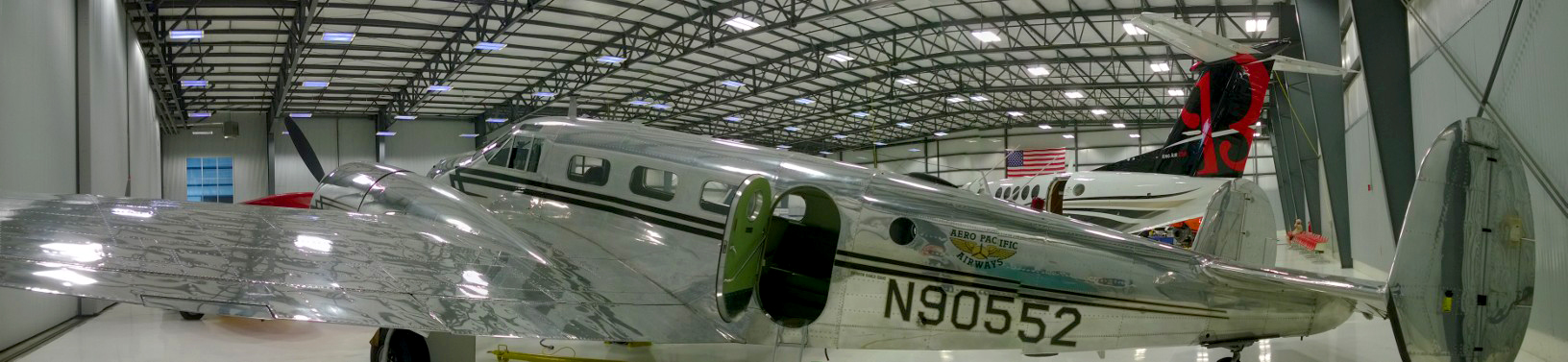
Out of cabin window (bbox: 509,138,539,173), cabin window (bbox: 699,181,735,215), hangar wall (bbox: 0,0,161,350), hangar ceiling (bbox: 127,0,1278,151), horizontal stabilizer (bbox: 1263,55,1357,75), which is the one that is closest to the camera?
cabin window (bbox: 699,181,735,215)

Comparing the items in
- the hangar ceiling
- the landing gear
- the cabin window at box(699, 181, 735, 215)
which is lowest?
A: the landing gear

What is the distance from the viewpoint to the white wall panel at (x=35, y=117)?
8.17 metres

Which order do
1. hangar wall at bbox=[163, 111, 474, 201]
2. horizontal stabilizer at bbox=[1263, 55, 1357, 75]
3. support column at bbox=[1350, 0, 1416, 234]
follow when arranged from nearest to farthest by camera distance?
support column at bbox=[1350, 0, 1416, 234] < horizontal stabilizer at bbox=[1263, 55, 1357, 75] < hangar wall at bbox=[163, 111, 474, 201]

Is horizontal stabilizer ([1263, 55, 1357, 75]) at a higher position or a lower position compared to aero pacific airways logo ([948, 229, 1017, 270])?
higher

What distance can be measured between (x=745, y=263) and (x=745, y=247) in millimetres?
152

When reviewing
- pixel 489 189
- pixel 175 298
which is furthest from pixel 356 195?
pixel 175 298

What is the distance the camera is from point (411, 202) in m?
6.84

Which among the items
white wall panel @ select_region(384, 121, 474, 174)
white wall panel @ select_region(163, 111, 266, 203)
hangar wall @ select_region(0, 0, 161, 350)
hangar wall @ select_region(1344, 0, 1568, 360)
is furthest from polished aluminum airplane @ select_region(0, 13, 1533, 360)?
white wall panel @ select_region(163, 111, 266, 203)

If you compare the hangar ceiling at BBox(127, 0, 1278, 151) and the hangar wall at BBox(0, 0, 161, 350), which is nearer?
the hangar wall at BBox(0, 0, 161, 350)

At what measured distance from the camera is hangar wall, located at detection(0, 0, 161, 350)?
830 cm

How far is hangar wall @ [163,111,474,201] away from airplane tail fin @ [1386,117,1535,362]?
42596 millimetres

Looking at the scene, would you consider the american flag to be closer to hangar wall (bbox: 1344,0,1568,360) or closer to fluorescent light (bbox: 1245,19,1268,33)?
fluorescent light (bbox: 1245,19,1268,33)

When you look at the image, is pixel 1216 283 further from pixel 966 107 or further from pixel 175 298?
pixel 966 107

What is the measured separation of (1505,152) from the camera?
12.8 ft
